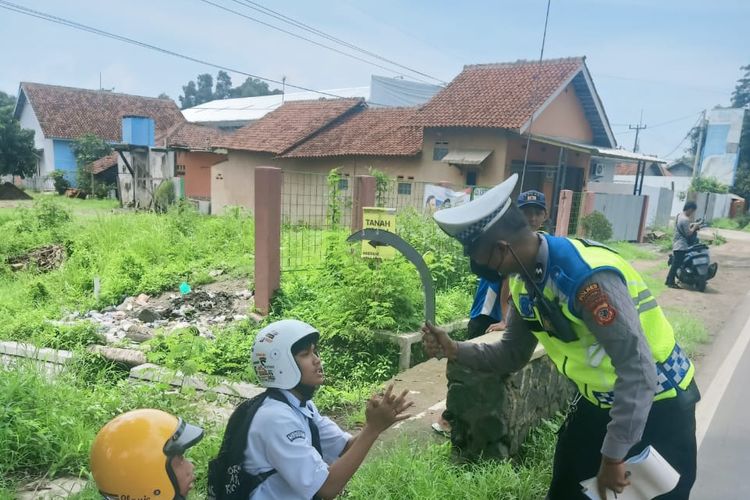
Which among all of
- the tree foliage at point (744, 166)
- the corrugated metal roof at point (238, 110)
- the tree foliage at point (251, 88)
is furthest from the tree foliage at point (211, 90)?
the tree foliage at point (744, 166)

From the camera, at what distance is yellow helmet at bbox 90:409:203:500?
1648mm

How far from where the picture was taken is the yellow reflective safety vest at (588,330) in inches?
73.6

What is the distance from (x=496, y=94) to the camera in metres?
17.5

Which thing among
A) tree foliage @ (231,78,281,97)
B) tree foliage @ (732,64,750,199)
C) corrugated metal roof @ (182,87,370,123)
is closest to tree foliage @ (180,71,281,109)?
tree foliage @ (231,78,281,97)

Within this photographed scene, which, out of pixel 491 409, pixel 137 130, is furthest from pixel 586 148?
pixel 137 130

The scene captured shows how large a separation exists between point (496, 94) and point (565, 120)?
2819 mm

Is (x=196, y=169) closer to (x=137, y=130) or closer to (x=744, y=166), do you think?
(x=137, y=130)

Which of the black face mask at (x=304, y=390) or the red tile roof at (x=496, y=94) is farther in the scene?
the red tile roof at (x=496, y=94)

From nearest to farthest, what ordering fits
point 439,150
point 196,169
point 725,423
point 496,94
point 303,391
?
1. point 303,391
2. point 725,423
3. point 439,150
4. point 496,94
5. point 196,169

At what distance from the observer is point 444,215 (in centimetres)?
194

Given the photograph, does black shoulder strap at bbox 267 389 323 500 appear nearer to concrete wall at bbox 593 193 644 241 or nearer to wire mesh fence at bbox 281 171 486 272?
wire mesh fence at bbox 281 171 486 272

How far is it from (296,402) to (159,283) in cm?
680

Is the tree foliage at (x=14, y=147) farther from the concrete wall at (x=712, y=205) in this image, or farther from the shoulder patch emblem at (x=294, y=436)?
the concrete wall at (x=712, y=205)

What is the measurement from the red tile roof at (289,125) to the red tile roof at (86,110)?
55.1 ft
